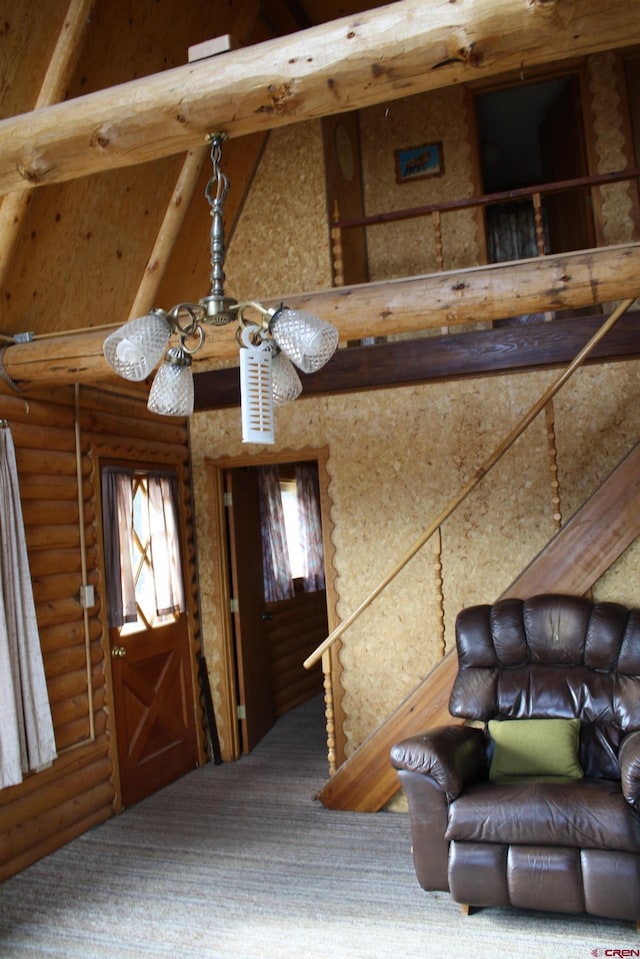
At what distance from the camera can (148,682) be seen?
475 centimetres

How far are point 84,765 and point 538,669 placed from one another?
2552 millimetres

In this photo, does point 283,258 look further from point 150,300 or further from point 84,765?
point 84,765

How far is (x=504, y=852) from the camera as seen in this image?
9.54 ft

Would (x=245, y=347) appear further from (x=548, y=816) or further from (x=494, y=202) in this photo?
(x=494, y=202)

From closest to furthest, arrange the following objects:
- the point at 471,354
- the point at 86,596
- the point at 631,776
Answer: the point at 631,776 → the point at 86,596 → the point at 471,354

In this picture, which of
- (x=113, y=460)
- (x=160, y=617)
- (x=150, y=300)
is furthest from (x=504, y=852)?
(x=150, y=300)

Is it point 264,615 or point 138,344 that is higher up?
point 138,344

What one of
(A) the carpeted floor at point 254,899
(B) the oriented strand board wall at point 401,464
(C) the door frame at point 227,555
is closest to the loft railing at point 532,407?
(B) the oriented strand board wall at point 401,464

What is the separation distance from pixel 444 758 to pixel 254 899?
1.06m

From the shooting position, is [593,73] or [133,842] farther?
[593,73]

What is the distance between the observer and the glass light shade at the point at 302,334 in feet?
6.57

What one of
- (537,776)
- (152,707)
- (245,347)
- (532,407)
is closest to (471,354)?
(532,407)

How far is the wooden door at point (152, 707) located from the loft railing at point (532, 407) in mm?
1109

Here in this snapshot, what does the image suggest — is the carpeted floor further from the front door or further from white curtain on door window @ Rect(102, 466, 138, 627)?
white curtain on door window @ Rect(102, 466, 138, 627)
